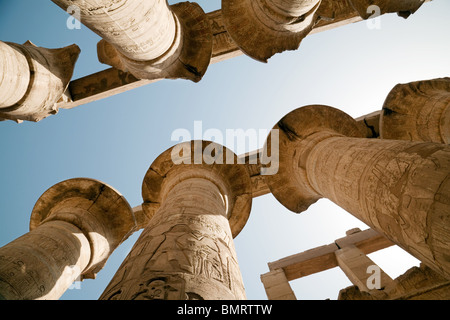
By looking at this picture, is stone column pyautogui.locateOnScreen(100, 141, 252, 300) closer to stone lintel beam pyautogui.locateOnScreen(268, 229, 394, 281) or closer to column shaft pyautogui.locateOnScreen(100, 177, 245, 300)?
column shaft pyautogui.locateOnScreen(100, 177, 245, 300)

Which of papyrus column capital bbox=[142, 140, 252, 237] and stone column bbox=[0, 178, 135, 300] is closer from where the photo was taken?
stone column bbox=[0, 178, 135, 300]

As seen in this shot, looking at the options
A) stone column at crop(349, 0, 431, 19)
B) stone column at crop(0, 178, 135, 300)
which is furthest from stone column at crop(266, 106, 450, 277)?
stone column at crop(0, 178, 135, 300)

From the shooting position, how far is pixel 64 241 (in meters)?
4.71

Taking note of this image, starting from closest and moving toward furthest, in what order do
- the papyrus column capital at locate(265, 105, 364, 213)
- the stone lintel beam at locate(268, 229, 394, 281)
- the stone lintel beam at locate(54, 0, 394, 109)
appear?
the papyrus column capital at locate(265, 105, 364, 213) → the stone lintel beam at locate(54, 0, 394, 109) → the stone lintel beam at locate(268, 229, 394, 281)

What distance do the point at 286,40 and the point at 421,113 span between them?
3.10 m

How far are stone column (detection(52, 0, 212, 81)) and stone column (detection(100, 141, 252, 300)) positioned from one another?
2.07 meters

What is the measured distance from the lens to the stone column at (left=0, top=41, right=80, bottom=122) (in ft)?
14.3

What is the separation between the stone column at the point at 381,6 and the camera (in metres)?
5.39

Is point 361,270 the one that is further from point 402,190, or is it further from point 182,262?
point 182,262

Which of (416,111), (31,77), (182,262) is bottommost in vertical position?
(182,262)

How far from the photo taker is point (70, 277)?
4.67m

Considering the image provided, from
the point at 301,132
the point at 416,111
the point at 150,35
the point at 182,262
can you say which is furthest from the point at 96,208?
the point at 416,111

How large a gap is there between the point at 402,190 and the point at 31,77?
19.3ft
